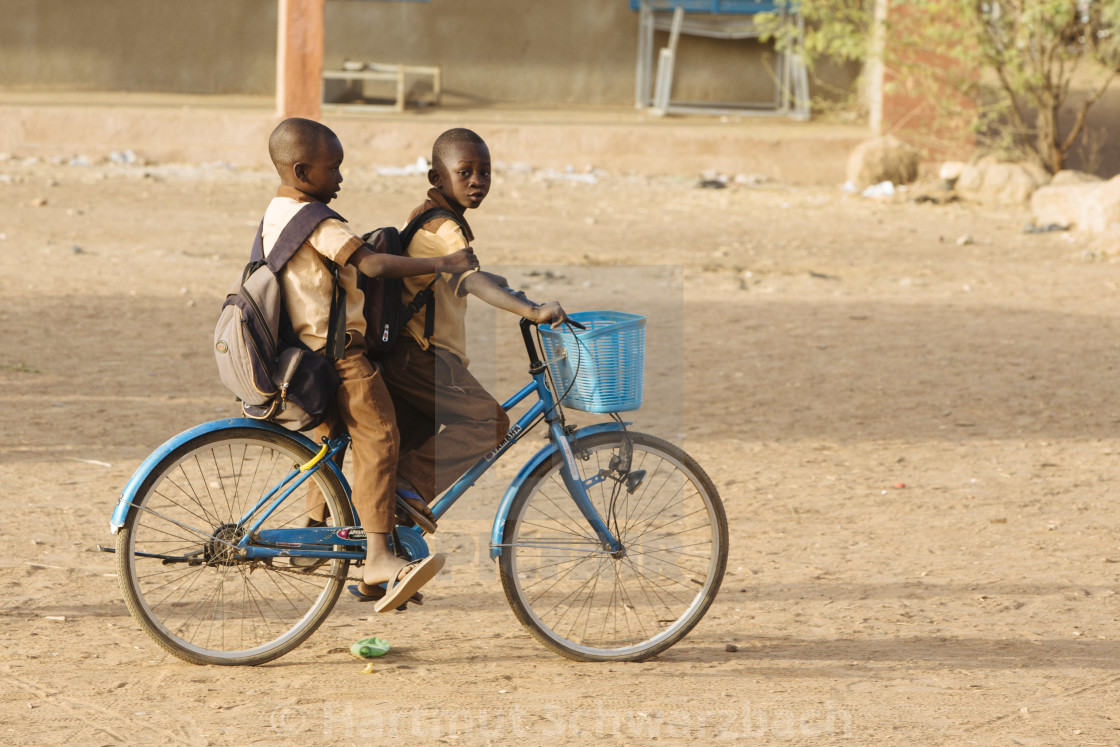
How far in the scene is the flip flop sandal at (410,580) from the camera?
3.33 m

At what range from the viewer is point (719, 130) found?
16.0m

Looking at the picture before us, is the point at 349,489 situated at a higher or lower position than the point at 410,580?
higher

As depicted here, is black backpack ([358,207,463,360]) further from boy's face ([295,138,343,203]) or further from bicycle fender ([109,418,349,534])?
bicycle fender ([109,418,349,534])

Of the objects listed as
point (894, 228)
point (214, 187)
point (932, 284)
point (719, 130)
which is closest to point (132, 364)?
point (932, 284)

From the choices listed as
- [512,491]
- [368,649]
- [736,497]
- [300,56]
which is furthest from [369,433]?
[300,56]

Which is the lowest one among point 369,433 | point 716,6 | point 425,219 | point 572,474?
point 572,474

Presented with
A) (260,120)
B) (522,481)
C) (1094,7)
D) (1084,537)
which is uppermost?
(1094,7)

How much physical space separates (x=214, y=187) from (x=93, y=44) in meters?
5.40

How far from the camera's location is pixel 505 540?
3.52 metres

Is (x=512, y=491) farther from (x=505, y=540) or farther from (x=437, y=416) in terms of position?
(x=437, y=416)

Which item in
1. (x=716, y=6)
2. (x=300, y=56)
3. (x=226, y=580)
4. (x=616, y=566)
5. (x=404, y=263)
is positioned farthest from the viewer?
(x=716, y=6)

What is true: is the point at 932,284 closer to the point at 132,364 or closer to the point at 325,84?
the point at 132,364

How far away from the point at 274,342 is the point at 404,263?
391 mm

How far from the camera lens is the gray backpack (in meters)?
3.21
